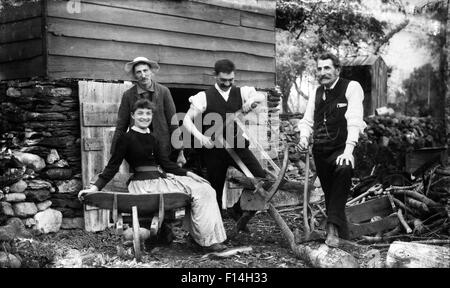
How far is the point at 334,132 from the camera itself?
4.82 m

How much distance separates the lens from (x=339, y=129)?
4.80 meters

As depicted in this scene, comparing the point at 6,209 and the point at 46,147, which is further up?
the point at 46,147

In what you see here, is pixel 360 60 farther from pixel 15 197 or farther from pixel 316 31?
pixel 15 197

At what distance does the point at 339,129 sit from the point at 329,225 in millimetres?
893

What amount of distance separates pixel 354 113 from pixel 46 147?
3777mm

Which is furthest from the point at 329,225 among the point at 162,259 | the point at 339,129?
the point at 162,259

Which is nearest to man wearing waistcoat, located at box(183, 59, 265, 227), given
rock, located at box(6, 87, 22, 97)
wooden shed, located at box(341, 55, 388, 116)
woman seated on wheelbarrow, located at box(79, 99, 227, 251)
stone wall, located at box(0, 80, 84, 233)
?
woman seated on wheelbarrow, located at box(79, 99, 227, 251)

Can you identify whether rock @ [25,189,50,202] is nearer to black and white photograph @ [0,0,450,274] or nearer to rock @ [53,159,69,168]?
black and white photograph @ [0,0,450,274]

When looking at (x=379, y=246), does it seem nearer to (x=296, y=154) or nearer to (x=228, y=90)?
(x=228, y=90)

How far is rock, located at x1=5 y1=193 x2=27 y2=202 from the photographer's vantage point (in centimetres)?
588

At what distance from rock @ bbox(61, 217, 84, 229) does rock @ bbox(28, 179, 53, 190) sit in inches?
18.9

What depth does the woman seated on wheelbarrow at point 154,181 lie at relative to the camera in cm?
486

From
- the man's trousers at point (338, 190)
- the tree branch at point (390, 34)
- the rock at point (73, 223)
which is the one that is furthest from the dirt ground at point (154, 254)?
the tree branch at point (390, 34)

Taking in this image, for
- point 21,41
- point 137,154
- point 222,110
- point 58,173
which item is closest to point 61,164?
point 58,173
